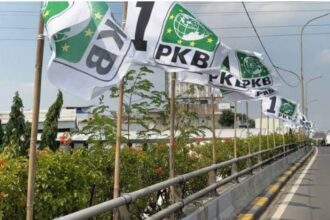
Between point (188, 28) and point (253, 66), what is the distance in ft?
16.7

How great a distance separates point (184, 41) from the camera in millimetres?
7484

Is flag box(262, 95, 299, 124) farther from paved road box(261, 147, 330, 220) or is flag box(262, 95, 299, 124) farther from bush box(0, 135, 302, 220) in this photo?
bush box(0, 135, 302, 220)

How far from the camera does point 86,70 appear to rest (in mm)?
4852

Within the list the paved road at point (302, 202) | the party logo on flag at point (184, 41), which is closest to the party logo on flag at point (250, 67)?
the paved road at point (302, 202)

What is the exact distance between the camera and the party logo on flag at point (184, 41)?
7211 mm

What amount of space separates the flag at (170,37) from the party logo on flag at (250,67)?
11.6 feet

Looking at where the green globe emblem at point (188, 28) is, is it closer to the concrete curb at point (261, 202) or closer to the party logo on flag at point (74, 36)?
the party logo on flag at point (74, 36)

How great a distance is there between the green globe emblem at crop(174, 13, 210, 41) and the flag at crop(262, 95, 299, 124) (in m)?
15.0

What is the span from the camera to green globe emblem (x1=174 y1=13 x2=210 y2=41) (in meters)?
7.39

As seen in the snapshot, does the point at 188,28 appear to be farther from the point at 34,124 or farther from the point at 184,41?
the point at 34,124

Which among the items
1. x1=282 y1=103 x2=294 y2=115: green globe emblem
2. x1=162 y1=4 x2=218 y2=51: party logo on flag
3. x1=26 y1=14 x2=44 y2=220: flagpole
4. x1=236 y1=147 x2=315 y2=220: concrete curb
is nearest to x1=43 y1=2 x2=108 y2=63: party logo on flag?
x1=26 y1=14 x2=44 y2=220: flagpole

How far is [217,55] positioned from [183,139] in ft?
12.1

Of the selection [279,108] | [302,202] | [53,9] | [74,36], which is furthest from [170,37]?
[279,108]

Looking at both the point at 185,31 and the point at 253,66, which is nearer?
the point at 185,31
